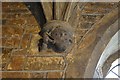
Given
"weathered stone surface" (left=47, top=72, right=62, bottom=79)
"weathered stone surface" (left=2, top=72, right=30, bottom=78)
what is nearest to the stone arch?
"weathered stone surface" (left=47, top=72, right=62, bottom=79)

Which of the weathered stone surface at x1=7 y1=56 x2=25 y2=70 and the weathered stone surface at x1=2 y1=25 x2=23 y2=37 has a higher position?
the weathered stone surface at x1=2 y1=25 x2=23 y2=37

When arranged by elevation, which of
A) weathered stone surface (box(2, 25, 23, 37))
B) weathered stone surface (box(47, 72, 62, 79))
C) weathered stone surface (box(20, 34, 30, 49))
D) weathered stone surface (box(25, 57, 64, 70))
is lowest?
weathered stone surface (box(47, 72, 62, 79))

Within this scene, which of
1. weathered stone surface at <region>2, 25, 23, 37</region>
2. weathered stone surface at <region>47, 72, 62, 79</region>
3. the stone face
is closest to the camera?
weathered stone surface at <region>47, 72, 62, 79</region>

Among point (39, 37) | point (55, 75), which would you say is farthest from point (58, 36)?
point (55, 75)

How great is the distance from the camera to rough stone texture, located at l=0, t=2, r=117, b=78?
1.48 metres

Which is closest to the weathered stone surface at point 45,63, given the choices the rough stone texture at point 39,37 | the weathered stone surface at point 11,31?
the rough stone texture at point 39,37

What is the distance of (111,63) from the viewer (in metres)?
2.51

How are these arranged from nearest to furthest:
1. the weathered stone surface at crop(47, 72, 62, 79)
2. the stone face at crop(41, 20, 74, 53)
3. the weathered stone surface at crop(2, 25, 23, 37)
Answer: the weathered stone surface at crop(47, 72, 62, 79) → the stone face at crop(41, 20, 74, 53) → the weathered stone surface at crop(2, 25, 23, 37)

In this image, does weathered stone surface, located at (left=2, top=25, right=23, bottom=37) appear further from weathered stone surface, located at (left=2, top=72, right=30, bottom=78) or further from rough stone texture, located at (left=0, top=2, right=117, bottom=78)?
weathered stone surface, located at (left=2, top=72, right=30, bottom=78)

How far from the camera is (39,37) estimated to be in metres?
1.65

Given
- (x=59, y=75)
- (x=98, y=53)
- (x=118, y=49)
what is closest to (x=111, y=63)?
(x=118, y=49)

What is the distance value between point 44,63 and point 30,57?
0.32ft

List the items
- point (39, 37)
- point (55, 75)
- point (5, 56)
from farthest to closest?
point (39, 37), point (5, 56), point (55, 75)

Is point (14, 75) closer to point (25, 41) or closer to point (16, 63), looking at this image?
point (16, 63)
